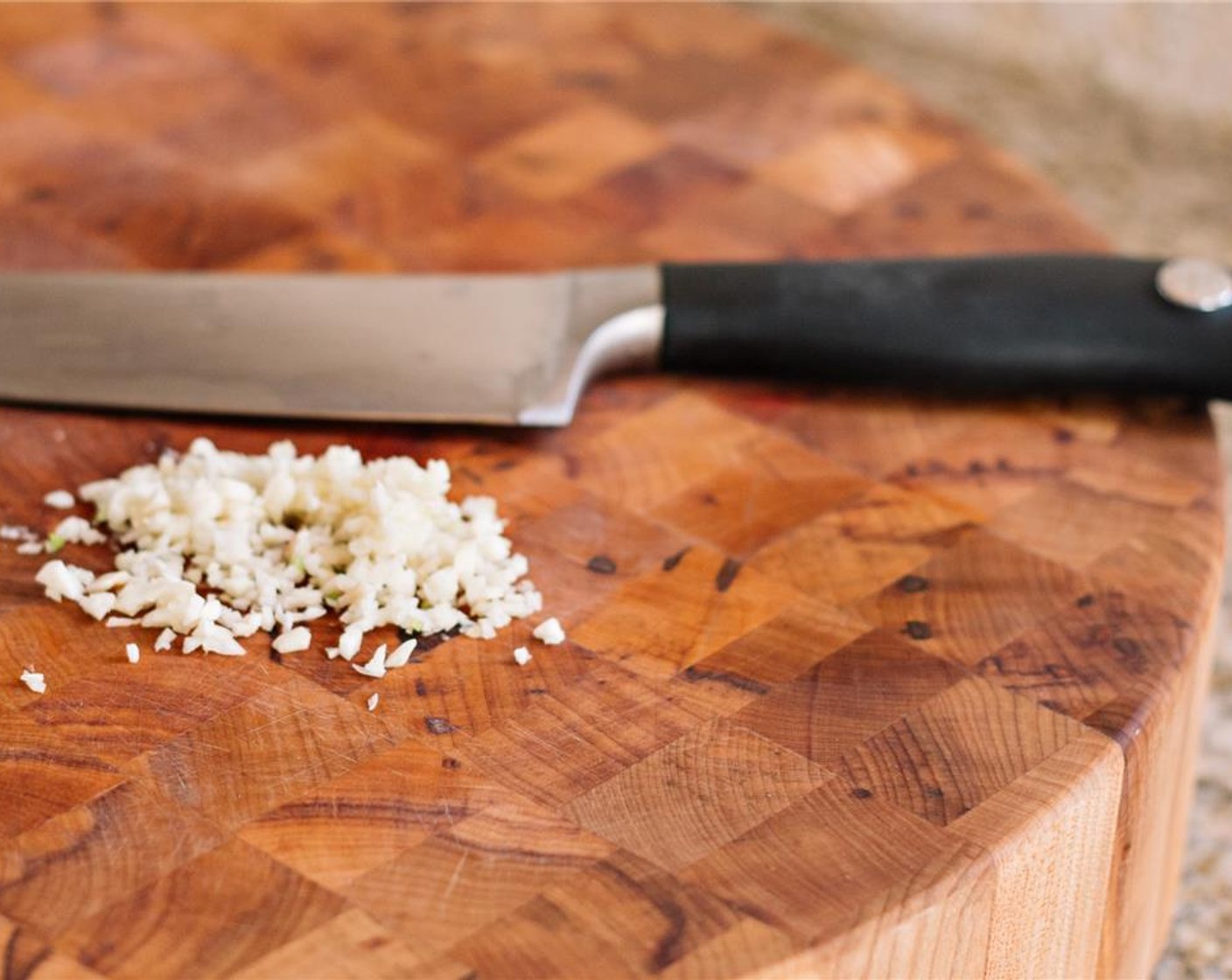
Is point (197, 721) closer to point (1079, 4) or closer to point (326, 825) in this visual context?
point (326, 825)

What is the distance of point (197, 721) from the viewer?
78 centimetres

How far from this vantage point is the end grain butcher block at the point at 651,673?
0.70 meters

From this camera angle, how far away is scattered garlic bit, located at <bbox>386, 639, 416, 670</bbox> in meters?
0.81

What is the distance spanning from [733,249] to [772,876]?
59 cm

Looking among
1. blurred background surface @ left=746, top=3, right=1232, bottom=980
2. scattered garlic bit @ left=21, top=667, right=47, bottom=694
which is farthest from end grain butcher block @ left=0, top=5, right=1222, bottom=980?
blurred background surface @ left=746, top=3, right=1232, bottom=980

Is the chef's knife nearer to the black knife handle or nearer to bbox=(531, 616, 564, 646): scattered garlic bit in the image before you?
the black knife handle

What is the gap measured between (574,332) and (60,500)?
0.32 meters

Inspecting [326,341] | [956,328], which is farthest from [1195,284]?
[326,341]

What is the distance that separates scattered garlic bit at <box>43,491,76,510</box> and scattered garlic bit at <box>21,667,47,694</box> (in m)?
0.14

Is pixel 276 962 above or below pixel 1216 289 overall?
below

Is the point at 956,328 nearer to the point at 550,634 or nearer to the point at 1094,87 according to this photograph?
the point at 550,634

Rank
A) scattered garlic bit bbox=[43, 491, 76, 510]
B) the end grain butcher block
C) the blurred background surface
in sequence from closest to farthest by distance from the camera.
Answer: the end grain butcher block
scattered garlic bit bbox=[43, 491, 76, 510]
the blurred background surface

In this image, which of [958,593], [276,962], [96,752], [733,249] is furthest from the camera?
[733,249]

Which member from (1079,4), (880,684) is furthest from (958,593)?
(1079,4)
